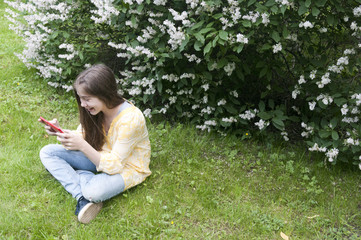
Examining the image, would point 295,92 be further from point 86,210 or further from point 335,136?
point 86,210

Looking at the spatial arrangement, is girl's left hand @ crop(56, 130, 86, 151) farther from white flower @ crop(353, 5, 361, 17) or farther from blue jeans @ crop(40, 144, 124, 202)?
white flower @ crop(353, 5, 361, 17)

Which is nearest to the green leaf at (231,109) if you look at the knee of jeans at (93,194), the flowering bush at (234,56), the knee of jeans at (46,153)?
the flowering bush at (234,56)

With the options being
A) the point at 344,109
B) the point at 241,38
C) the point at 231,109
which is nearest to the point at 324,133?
the point at 344,109

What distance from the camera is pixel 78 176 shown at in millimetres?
2973

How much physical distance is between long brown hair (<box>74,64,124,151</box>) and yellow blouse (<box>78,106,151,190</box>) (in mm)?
94

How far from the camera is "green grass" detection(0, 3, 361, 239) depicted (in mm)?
2643

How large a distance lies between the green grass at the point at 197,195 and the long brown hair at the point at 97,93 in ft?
1.73

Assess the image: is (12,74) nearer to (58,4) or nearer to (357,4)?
(58,4)

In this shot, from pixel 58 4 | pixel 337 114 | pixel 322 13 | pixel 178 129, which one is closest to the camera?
pixel 322 13

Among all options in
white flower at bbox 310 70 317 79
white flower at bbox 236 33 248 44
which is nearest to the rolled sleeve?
white flower at bbox 236 33 248 44

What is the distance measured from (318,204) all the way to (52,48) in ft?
11.9

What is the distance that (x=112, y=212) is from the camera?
2.79 metres

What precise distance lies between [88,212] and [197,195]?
906 mm

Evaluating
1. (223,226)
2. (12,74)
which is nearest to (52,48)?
(12,74)
